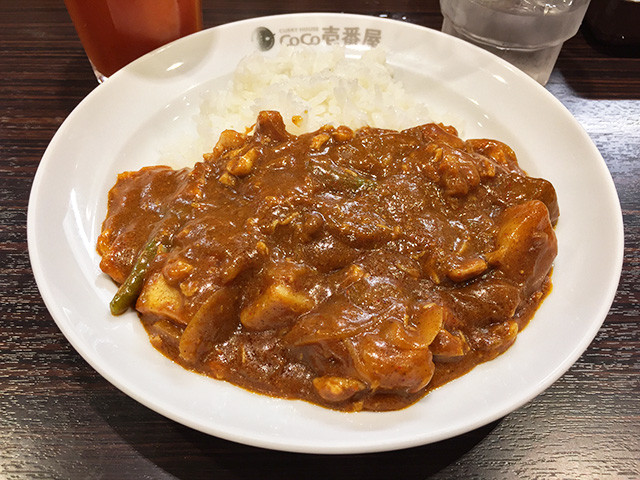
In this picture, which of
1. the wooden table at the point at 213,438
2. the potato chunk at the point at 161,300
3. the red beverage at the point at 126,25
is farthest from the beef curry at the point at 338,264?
the red beverage at the point at 126,25

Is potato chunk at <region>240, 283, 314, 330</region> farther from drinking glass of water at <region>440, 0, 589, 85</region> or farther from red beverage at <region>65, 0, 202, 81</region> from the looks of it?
drinking glass of water at <region>440, 0, 589, 85</region>

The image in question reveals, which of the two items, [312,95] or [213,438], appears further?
[312,95]

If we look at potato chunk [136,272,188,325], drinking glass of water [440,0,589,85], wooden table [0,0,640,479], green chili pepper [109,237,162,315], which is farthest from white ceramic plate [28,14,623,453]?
drinking glass of water [440,0,589,85]

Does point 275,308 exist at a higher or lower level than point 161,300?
higher

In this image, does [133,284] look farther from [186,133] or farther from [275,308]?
[186,133]

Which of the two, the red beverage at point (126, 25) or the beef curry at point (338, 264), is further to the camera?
the red beverage at point (126, 25)

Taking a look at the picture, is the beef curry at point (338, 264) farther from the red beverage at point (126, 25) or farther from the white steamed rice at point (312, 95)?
the red beverage at point (126, 25)

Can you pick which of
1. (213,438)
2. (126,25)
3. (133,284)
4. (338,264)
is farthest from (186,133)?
(213,438)
